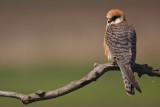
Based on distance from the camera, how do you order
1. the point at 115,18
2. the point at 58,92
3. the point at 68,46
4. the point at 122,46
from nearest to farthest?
the point at 58,92 < the point at 122,46 < the point at 115,18 < the point at 68,46

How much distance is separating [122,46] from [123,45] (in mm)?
23

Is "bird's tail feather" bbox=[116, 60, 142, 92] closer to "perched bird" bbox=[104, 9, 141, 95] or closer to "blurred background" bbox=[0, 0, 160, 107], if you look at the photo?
"perched bird" bbox=[104, 9, 141, 95]

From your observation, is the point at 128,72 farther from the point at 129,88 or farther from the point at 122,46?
the point at 122,46

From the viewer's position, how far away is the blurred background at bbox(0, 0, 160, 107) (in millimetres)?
21438

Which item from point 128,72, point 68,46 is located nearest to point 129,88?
point 128,72

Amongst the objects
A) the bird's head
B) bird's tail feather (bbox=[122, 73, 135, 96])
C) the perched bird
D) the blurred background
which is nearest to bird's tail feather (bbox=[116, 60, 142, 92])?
the perched bird

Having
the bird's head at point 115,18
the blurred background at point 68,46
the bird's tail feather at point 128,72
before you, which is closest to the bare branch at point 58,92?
the bird's tail feather at point 128,72

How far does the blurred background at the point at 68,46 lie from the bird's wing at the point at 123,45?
8128 mm

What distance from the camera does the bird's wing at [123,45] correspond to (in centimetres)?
1015

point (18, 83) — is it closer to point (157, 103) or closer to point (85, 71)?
point (85, 71)

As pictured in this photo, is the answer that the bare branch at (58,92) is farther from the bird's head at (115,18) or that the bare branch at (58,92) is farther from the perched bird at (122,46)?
the bird's head at (115,18)

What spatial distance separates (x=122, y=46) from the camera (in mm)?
10750

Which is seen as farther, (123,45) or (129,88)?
(123,45)

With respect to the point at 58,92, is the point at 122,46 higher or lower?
higher
